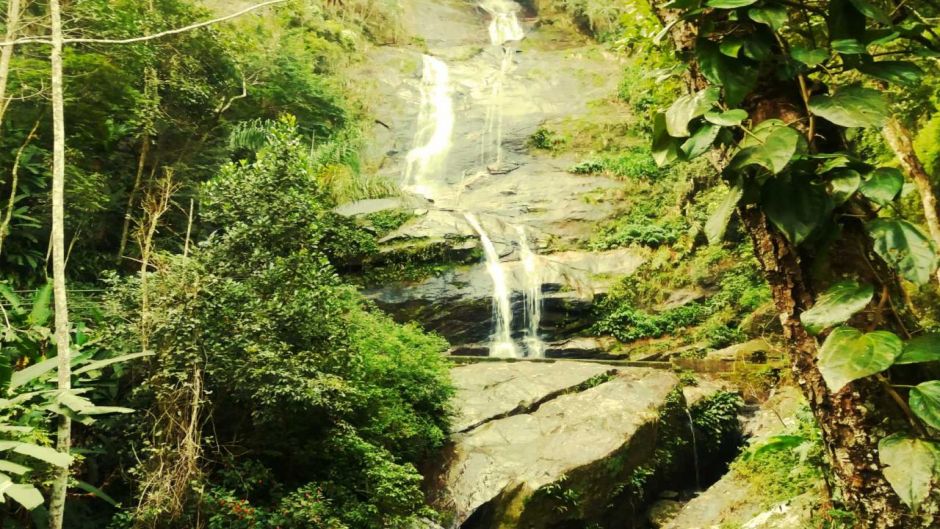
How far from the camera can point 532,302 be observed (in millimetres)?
11469

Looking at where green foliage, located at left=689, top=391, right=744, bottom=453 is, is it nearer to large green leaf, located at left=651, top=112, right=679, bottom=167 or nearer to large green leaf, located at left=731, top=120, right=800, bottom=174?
large green leaf, located at left=651, top=112, right=679, bottom=167

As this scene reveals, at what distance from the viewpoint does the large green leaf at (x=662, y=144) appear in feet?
4.16

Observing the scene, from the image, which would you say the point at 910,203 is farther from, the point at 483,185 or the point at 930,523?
the point at 483,185

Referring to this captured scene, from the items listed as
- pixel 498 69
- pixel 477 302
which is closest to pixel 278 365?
pixel 477 302

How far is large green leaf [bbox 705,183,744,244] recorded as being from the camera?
1128mm

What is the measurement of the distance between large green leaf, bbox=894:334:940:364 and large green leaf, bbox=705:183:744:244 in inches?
13.5

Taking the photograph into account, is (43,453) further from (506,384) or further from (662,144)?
(506,384)

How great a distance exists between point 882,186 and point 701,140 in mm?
312

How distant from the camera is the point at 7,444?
3002mm

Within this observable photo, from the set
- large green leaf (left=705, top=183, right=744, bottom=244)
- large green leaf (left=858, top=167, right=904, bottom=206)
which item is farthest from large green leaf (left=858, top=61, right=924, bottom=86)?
large green leaf (left=705, top=183, right=744, bottom=244)

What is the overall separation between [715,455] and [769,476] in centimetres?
272

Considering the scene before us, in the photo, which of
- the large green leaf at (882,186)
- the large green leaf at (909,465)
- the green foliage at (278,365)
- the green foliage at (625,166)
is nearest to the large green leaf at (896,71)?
the large green leaf at (882,186)

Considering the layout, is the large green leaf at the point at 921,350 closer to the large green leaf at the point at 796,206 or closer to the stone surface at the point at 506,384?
the large green leaf at the point at 796,206

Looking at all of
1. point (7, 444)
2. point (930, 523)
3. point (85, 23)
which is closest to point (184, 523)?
point (7, 444)
